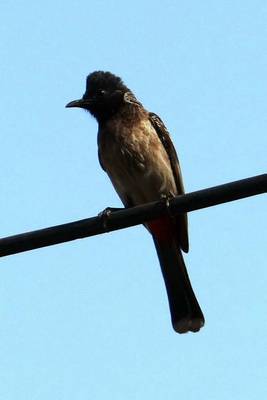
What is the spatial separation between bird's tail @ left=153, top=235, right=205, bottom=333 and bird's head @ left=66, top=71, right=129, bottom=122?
4.28 ft

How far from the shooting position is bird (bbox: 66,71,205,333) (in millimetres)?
6832

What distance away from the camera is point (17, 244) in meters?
4.05

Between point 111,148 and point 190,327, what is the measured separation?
1599 mm

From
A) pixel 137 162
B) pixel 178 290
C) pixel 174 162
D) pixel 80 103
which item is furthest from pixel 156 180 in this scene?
pixel 80 103

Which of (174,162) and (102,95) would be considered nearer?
(174,162)

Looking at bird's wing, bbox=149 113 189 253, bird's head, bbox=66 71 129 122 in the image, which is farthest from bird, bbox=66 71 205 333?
bird's head, bbox=66 71 129 122

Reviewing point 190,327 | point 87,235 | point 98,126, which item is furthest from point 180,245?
point 87,235

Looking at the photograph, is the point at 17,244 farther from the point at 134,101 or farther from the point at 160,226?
the point at 134,101

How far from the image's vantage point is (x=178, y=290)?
6848mm

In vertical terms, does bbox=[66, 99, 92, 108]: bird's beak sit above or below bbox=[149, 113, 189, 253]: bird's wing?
above

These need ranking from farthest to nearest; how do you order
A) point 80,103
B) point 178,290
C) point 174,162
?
point 80,103, point 174,162, point 178,290

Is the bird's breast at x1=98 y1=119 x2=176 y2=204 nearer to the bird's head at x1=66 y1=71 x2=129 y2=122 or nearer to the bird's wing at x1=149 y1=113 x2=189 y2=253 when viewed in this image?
the bird's wing at x1=149 y1=113 x2=189 y2=253

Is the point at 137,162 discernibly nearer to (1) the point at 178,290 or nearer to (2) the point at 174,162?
(2) the point at 174,162

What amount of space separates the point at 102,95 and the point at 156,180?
3.85 ft
